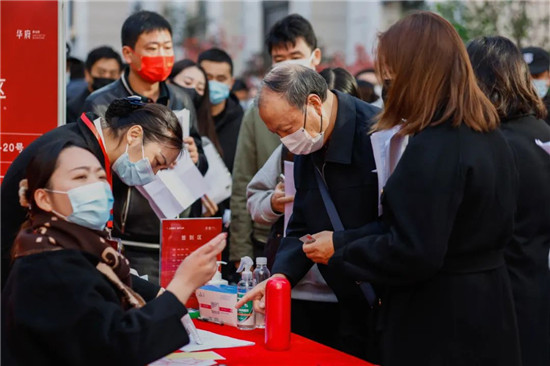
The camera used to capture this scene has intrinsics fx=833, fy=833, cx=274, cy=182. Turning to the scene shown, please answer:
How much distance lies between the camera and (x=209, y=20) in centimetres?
1983

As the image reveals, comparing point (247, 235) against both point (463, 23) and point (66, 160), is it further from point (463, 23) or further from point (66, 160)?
point (463, 23)

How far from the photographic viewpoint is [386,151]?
9.43 feet

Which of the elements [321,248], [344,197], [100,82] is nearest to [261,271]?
[344,197]

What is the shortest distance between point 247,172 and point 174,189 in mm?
768

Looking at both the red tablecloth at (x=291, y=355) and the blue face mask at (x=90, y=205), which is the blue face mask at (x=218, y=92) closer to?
the red tablecloth at (x=291, y=355)

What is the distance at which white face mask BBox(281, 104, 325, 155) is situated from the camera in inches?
117

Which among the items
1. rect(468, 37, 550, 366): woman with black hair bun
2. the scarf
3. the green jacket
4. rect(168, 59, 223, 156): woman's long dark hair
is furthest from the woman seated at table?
rect(168, 59, 223, 156): woman's long dark hair

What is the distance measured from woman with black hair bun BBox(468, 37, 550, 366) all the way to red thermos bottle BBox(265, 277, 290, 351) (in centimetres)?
85

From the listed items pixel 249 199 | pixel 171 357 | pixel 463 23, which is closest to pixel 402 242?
pixel 171 357

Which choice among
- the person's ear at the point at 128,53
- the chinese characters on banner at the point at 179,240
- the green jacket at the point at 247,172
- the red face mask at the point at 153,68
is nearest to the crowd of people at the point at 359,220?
the chinese characters on banner at the point at 179,240

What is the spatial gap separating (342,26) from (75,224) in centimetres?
1488

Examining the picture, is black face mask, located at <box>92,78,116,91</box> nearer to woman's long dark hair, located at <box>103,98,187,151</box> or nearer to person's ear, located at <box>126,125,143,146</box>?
woman's long dark hair, located at <box>103,98,187,151</box>

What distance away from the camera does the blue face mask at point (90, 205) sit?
7.07 feet

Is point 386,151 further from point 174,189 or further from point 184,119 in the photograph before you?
point 184,119
